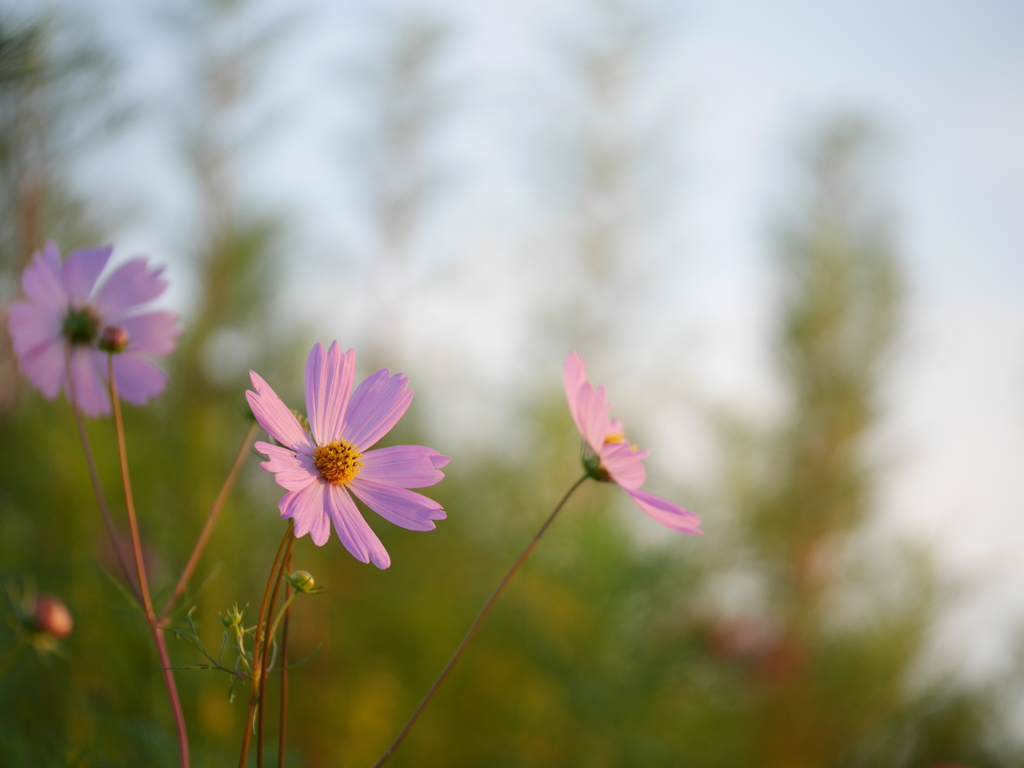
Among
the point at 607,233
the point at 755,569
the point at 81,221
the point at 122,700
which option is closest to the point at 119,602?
the point at 122,700

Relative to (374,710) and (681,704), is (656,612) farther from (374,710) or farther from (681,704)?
(374,710)

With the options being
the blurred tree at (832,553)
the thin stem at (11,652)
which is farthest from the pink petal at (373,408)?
the blurred tree at (832,553)

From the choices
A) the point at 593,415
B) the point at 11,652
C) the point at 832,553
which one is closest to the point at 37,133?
the point at 11,652

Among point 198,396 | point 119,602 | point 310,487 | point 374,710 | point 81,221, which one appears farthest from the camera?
point 198,396

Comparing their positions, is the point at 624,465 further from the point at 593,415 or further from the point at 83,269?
the point at 83,269

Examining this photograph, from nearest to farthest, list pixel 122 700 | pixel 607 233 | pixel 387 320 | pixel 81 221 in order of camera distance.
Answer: pixel 122 700 → pixel 81 221 → pixel 387 320 → pixel 607 233

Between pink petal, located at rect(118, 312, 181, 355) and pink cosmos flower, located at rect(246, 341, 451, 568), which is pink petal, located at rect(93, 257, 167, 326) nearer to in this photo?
pink petal, located at rect(118, 312, 181, 355)
